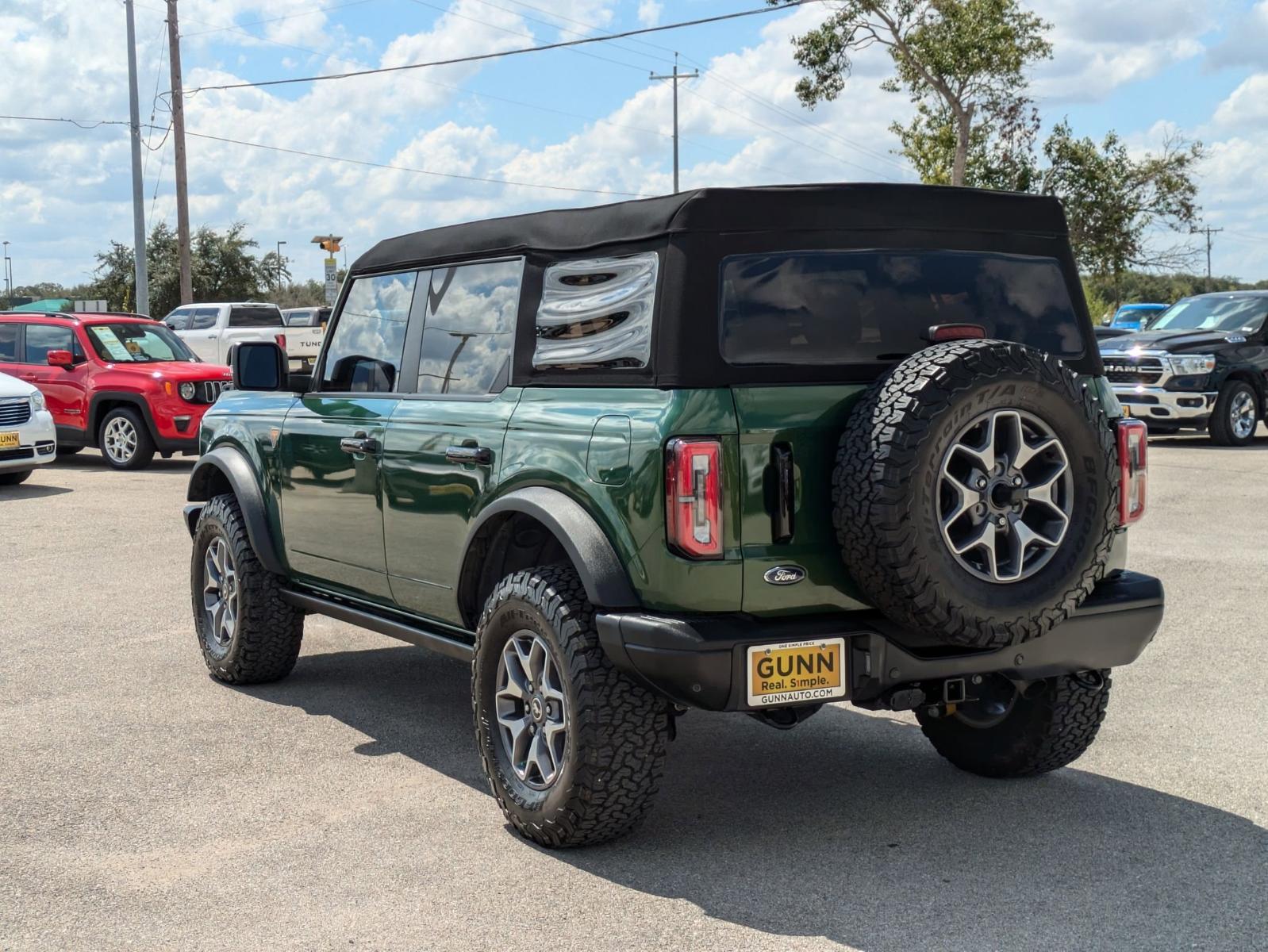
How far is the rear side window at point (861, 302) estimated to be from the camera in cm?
443

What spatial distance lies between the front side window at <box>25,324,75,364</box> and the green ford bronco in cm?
1429

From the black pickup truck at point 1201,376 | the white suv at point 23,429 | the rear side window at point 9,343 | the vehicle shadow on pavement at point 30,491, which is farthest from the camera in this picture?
the black pickup truck at point 1201,376

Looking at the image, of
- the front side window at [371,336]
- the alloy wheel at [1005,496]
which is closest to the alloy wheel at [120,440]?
the front side window at [371,336]

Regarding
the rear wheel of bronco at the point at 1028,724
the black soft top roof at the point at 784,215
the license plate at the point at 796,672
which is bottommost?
the rear wheel of bronco at the point at 1028,724

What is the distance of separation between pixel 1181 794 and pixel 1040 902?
124 cm

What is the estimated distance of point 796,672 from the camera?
421 cm

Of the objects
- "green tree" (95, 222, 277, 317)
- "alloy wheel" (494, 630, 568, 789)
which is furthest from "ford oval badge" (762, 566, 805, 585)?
"green tree" (95, 222, 277, 317)

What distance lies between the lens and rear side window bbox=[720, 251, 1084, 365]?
14.5 ft

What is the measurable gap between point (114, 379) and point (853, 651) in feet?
49.7

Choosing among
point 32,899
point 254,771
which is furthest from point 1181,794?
point 32,899

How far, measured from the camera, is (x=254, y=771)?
215 inches

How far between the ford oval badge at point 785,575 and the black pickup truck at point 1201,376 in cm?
1558

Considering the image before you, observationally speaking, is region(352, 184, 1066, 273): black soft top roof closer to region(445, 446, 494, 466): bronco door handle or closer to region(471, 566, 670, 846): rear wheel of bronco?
region(445, 446, 494, 466): bronco door handle

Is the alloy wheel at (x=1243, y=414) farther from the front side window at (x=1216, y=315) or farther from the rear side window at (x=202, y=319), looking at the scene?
the rear side window at (x=202, y=319)
